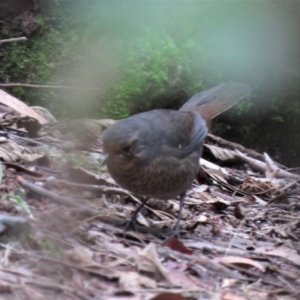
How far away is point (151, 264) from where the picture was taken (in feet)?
8.72

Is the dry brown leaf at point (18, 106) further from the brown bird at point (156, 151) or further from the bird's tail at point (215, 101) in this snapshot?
the brown bird at point (156, 151)

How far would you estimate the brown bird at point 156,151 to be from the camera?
3.35 m

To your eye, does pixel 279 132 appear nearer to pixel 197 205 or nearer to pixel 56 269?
pixel 197 205

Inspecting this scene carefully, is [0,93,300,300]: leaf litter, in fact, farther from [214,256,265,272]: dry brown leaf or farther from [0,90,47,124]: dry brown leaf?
[0,90,47,124]: dry brown leaf

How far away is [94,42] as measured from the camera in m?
5.17

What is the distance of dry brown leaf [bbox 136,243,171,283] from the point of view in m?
2.62

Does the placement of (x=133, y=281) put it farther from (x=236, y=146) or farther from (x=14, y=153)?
(x=236, y=146)

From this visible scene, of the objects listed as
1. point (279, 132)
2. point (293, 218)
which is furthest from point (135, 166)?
point (279, 132)

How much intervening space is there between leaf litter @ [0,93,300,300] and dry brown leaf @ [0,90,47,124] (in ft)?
0.62

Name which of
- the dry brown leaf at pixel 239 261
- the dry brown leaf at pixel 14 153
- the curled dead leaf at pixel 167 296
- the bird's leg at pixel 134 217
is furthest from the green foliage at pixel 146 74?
the curled dead leaf at pixel 167 296

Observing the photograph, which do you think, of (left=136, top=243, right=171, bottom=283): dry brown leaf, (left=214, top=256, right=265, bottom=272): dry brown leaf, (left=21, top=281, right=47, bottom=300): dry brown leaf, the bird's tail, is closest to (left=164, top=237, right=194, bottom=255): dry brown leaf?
(left=214, top=256, right=265, bottom=272): dry brown leaf

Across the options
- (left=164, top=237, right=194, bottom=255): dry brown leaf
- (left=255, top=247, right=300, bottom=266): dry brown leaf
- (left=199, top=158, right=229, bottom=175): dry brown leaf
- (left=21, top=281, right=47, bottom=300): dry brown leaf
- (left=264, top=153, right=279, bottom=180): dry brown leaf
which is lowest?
(left=264, top=153, right=279, bottom=180): dry brown leaf

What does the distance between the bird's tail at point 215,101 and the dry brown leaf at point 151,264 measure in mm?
1910

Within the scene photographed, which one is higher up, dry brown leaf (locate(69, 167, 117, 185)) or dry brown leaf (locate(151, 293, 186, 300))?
dry brown leaf (locate(151, 293, 186, 300))
